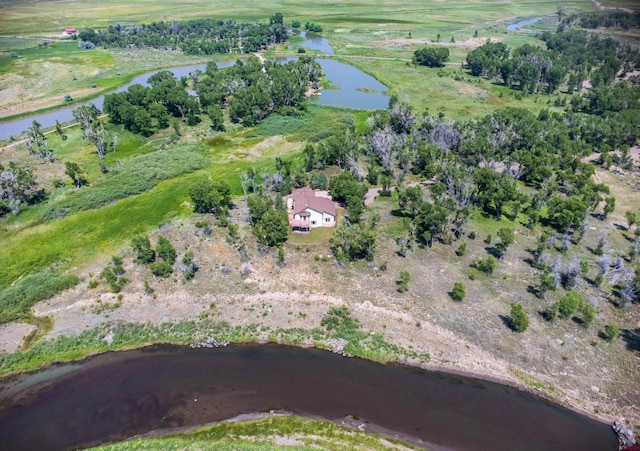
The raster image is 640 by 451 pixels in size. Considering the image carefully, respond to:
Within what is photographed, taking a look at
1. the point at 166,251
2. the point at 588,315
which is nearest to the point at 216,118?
the point at 166,251

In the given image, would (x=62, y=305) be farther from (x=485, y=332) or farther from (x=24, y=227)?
(x=485, y=332)

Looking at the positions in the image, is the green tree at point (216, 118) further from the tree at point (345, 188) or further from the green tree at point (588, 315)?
the green tree at point (588, 315)

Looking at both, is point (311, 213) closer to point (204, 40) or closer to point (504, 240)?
point (504, 240)

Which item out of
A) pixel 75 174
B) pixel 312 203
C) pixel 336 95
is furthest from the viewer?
pixel 336 95

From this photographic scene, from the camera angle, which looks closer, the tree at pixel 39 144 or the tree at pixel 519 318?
the tree at pixel 519 318

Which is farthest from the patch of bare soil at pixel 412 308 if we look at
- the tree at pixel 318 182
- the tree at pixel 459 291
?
the tree at pixel 318 182

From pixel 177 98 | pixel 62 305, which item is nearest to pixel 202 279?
pixel 62 305

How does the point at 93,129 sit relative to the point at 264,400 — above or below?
above
